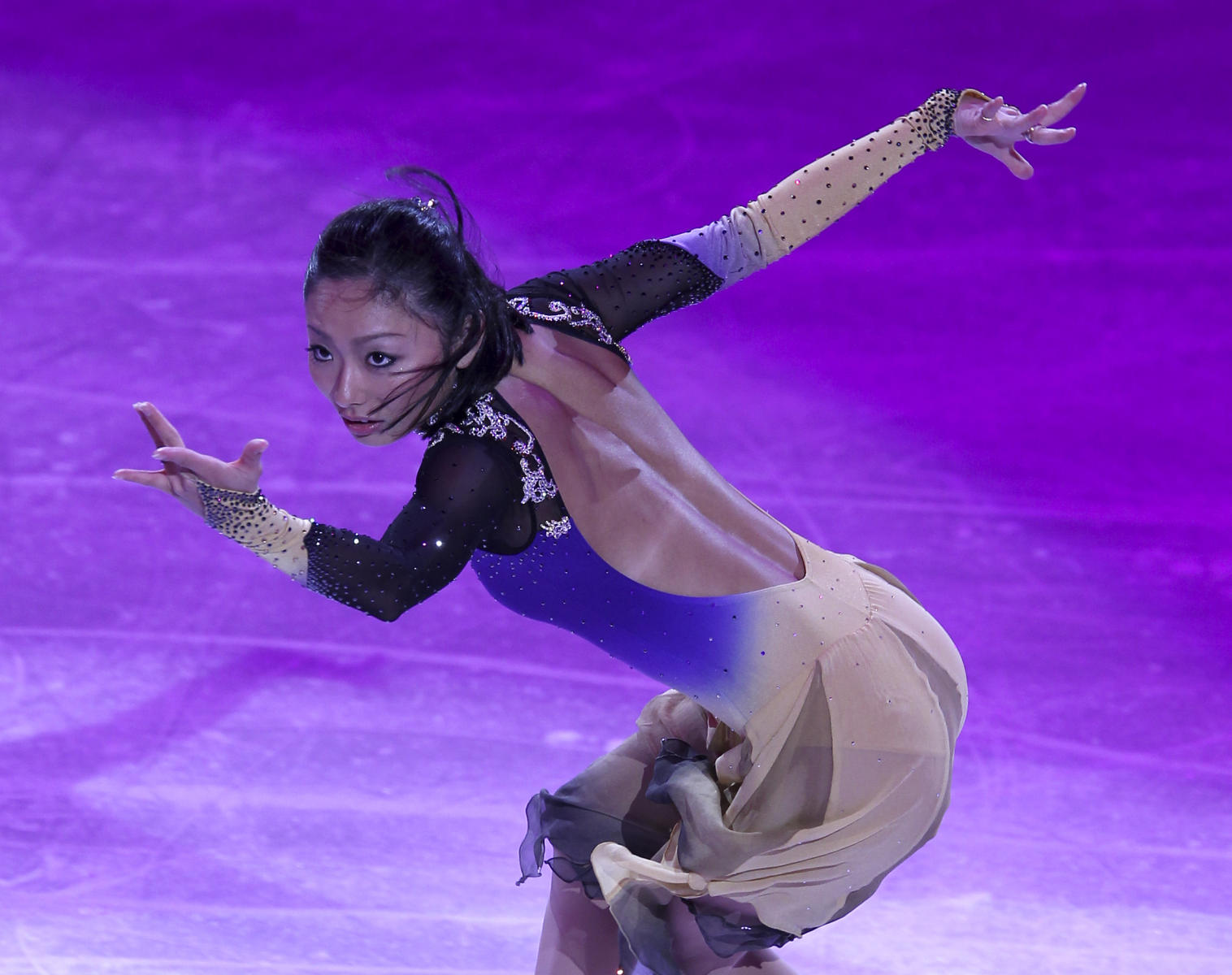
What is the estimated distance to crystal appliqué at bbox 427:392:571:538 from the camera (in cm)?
202

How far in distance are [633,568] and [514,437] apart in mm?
243

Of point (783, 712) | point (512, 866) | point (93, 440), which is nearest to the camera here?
point (783, 712)

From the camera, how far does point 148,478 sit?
1.93 m

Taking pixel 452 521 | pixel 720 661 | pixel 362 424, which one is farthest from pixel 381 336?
pixel 720 661

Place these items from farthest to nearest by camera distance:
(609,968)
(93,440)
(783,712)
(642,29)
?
1. (642,29)
2. (93,440)
3. (609,968)
4. (783,712)

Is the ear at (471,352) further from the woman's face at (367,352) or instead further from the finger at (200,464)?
the finger at (200,464)

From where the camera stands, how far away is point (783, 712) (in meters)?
2.13

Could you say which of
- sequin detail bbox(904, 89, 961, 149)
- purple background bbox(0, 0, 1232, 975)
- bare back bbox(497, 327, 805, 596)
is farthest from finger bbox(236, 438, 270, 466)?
purple background bbox(0, 0, 1232, 975)

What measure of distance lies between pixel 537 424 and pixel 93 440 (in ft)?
10.2

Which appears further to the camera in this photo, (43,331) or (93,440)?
(43,331)

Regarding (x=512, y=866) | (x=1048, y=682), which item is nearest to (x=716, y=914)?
(x=512, y=866)

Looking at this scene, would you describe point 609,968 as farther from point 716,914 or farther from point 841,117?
point 841,117

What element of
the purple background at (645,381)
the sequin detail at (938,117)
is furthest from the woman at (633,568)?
the purple background at (645,381)

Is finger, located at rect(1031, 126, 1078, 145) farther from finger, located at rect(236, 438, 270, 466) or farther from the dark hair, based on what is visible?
finger, located at rect(236, 438, 270, 466)
